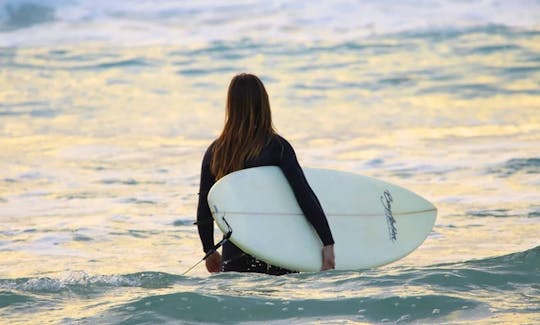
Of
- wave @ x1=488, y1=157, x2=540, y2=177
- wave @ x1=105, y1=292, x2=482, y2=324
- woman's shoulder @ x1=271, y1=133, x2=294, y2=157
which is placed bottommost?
wave @ x1=488, y1=157, x2=540, y2=177

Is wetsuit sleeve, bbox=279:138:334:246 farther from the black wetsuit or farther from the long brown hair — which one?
the long brown hair

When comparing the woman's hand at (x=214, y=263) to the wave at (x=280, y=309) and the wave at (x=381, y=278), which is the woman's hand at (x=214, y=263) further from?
the wave at (x=280, y=309)

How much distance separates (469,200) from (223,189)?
3.29 metres

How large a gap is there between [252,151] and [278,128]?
20.6 feet

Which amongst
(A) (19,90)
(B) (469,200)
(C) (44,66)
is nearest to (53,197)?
(B) (469,200)

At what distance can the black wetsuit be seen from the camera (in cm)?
463

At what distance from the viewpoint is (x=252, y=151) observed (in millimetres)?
4625

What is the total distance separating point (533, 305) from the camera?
442 centimetres

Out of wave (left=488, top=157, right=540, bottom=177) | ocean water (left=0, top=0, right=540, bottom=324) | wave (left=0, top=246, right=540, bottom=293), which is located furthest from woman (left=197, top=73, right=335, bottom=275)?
wave (left=488, top=157, right=540, bottom=177)

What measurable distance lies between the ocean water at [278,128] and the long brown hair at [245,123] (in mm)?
546

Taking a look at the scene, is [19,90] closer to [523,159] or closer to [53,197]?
[53,197]

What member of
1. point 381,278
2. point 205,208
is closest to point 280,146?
point 205,208

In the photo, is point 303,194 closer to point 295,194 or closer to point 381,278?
point 295,194

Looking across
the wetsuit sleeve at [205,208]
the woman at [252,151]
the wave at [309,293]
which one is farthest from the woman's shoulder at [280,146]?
the wave at [309,293]
